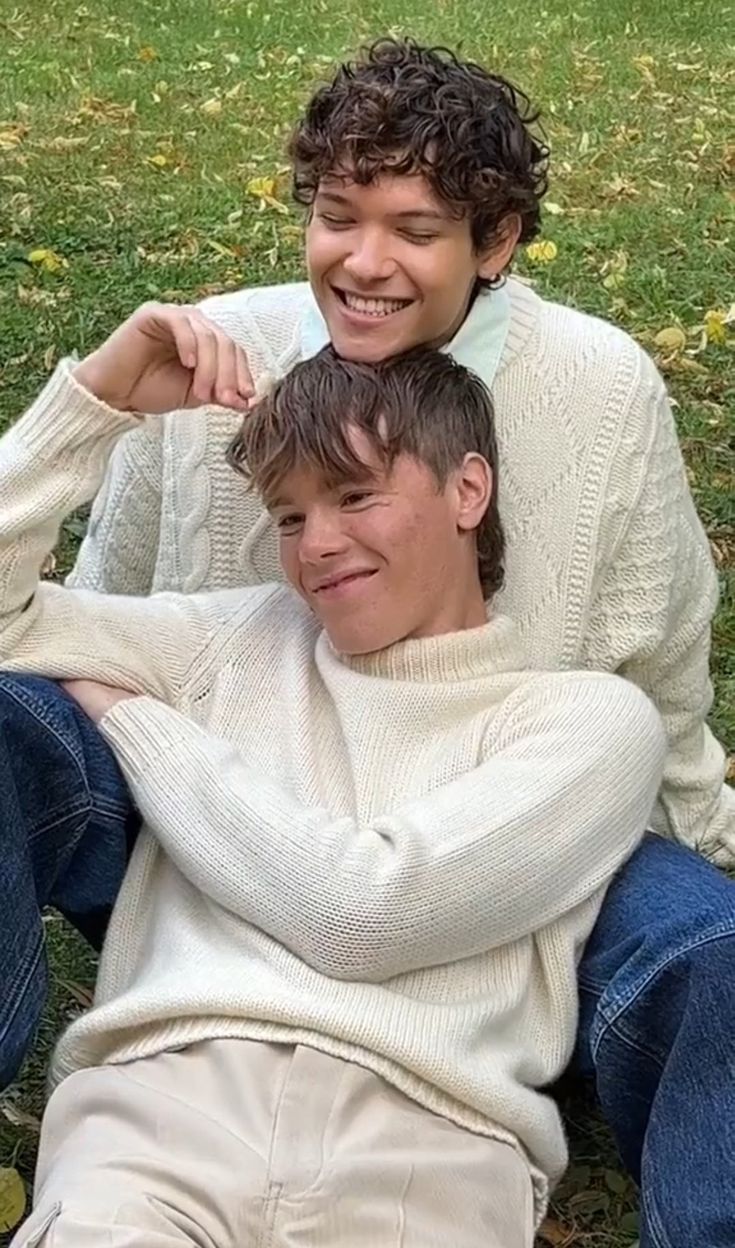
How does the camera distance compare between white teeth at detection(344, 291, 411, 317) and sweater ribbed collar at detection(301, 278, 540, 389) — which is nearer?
white teeth at detection(344, 291, 411, 317)

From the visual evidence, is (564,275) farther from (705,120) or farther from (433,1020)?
(433,1020)

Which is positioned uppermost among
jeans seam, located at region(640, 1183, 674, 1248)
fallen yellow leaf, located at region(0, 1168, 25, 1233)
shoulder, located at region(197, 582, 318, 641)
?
shoulder, located at region(197, 582, 318, 641)

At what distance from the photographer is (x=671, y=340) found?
548cm

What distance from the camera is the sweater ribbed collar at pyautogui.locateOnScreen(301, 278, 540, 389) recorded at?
257 centimetres

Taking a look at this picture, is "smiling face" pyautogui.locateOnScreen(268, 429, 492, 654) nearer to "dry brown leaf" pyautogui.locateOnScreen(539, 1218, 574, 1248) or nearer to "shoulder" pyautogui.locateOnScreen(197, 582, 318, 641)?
"shoulder" pyautogui.locateOnScreen(197, 582, 318, 641)

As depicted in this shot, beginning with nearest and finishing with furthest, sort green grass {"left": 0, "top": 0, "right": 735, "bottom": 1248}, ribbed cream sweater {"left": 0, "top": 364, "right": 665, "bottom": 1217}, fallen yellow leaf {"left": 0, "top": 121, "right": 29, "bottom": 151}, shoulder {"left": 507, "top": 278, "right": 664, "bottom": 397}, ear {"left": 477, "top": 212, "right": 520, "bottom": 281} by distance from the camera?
ribbed cream sweater {"left": 0, "top": 364, "right": 665, "bottom": 1217}
ear {"left": 477, "top": 212, "right": 520, "bottom": 281}
shoulder {"left": 507, "top": 278, "right": 664, "bottom": 397}
green grass {"left": 0, "top": 0, "right": 735, "bottom": 1248}
fallen yellow leaf {"left": 0, "top": 121, "right": 29, "bottom": 151}

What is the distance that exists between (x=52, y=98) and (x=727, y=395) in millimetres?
4564

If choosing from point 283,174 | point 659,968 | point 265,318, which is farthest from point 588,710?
point 283,174

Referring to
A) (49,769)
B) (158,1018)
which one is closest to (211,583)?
(49,769)

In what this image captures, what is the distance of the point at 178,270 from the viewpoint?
6129mm

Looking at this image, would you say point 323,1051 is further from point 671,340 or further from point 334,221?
point 671,340

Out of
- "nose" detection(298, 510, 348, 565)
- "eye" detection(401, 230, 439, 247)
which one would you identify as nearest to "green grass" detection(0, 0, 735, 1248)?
"nose" detection(298, 510, 348, 565)

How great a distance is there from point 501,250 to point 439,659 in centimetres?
63

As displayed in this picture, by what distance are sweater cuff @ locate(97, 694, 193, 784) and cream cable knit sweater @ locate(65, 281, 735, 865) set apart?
457 millimetres
